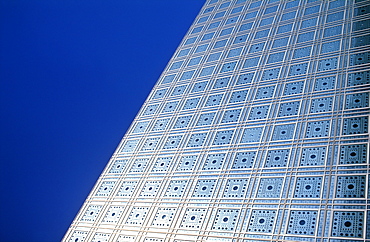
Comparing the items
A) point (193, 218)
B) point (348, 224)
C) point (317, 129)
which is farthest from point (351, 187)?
point (193, 218)

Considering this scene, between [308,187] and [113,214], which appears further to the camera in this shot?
[113,214]

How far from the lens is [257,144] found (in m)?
7.89

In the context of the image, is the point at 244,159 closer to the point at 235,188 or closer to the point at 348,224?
the point at 235,188

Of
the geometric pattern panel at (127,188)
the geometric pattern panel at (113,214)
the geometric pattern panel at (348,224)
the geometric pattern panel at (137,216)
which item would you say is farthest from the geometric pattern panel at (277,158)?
the geometric pattern panel at (113,214)

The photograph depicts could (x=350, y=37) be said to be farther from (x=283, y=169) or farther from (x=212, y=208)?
(x=212, y=208)

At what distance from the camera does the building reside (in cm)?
639

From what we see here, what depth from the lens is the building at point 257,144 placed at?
6.39m

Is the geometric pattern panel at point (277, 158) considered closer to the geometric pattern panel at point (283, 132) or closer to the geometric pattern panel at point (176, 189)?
the geometric pattern panel at point (283, 132)

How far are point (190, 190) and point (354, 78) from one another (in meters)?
4.40

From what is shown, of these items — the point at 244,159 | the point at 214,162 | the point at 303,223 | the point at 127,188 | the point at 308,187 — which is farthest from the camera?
the point at 127,188

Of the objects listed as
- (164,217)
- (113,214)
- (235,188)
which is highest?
(235,188)

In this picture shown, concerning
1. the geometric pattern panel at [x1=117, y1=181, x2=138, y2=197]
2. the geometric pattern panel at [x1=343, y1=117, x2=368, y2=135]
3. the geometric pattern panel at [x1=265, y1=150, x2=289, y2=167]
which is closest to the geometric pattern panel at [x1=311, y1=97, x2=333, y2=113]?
the geometric pattern panel at [x1=343, y1=117, x2=368, y2=135]

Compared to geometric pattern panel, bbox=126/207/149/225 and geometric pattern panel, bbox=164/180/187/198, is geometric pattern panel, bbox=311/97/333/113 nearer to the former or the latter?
geometric pattern panel, bbox=164/180/187/198

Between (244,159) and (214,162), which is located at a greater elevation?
(244,159)
